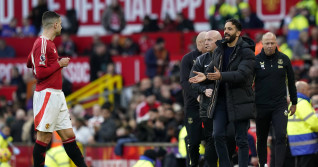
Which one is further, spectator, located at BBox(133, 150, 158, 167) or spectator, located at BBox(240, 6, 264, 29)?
spectator, located at BBox(240, 6, 264, 29)

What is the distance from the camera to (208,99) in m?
11.4

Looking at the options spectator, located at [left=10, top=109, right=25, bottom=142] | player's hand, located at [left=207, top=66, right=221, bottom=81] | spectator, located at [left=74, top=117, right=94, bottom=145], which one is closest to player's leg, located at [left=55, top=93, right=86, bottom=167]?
player's hand, located at [left=207, top=66, right=221, bottom=81]

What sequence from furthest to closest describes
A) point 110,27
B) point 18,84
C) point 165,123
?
point 110,27 → point 18,84 → point 165,123

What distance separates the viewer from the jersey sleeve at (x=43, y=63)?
10750 millimetres

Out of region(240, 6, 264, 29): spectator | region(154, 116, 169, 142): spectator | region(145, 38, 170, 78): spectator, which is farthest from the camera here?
region(240, 6, 264, 29): spectator

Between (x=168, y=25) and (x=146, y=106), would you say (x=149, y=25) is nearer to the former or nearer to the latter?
(x=168, y=25)

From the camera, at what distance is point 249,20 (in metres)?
23.1

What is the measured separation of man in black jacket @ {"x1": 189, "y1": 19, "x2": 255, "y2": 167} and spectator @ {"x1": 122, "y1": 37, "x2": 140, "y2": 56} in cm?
1299

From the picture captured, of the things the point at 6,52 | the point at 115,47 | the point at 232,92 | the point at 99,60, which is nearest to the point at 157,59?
the point at 99,60

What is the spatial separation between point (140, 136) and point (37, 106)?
7.08m

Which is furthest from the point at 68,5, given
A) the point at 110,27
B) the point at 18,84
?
the point at 18,84

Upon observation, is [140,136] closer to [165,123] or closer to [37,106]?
[165,123]

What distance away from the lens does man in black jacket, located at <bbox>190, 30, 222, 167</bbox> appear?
11.5m

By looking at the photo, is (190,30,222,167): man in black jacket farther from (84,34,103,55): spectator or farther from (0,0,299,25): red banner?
(0,0,299,25): red banner
